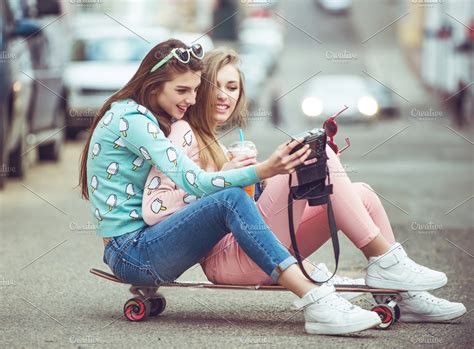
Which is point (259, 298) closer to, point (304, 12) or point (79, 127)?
point (79, 127)

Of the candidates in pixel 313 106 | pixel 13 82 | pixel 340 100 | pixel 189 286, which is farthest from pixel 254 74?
pixel 189 286

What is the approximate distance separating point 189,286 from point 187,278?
136 centimetres

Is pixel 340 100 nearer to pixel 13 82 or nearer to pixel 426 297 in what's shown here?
pixel 13 82

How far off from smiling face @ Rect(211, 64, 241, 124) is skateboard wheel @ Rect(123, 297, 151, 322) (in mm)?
871

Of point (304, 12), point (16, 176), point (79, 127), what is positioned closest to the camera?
point (16, 176)

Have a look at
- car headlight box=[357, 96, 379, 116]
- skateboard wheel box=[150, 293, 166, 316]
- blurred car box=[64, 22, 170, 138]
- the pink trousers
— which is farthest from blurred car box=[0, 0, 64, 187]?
car headlight box=[357, 96, 379, 116]

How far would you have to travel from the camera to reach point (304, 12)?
6575 centimetres

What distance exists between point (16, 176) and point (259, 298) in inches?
254

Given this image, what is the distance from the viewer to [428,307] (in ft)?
15.4

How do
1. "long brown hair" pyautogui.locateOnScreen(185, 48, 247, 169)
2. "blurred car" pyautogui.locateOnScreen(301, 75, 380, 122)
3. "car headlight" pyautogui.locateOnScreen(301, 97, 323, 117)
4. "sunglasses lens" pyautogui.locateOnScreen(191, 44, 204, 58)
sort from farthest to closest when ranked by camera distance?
"car headlight" pyautogui.locateOnScreen(301, 97, 323, 117) → "blurred car" pyautogui.locateOnScreen(301, 75, 380, 122) → "long brown hair" pyautogui.locateOnScreen(185, 48, 247, 169) → "sunglasses lens" pyautogui.locateOnScreen(191, 44, 204, 58)

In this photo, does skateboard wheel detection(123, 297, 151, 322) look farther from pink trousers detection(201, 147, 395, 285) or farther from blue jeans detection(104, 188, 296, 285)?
pink trousers detection(201, 147, 395, 285)

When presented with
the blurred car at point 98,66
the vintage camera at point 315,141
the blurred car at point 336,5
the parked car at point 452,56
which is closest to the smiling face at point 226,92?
the vintage camera at point 315,141

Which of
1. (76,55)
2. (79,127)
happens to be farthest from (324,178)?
(76,55)

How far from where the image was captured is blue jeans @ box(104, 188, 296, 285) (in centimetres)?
437
